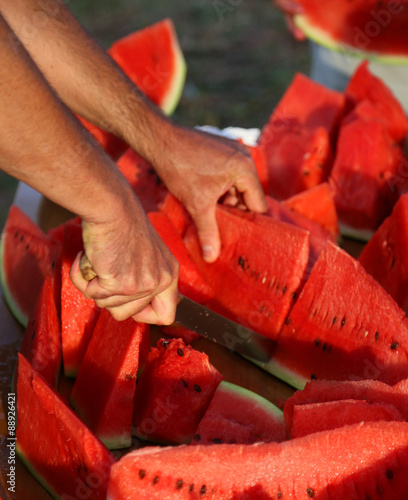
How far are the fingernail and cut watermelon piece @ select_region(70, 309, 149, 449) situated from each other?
422 millimetres

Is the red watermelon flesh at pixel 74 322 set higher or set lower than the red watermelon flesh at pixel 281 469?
lower

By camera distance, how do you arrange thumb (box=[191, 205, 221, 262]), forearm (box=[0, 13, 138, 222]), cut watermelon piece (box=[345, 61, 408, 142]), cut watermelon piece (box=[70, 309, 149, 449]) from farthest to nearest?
cut watermelon piece (box=[345, 61, 408, 142]) → thumb (box=[191, 205, 221, 262]) → cut watermelon piece (box=[70, 309, 149, 449]) → forearm (box=[0, 13, 138, 222])

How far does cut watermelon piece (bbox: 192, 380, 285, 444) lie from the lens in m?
1.66

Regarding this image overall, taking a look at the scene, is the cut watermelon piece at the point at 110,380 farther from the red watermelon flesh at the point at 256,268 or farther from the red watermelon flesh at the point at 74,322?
the red watermelon flesh at the point at 256,268

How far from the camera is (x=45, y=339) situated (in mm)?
1894

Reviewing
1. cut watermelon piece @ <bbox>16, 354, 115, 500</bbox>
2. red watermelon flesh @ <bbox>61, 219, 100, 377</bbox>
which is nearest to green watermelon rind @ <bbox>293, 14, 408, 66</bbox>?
red watermelon flesh @ <bbox>61, 219, 100, 377</bbox>

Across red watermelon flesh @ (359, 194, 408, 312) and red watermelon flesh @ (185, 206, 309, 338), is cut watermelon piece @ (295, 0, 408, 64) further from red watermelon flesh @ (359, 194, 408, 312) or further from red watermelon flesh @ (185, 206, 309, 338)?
red watermelon flesh @ (185, 206, 309, 338)

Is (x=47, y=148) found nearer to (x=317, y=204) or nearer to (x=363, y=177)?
(x=317, y=204)

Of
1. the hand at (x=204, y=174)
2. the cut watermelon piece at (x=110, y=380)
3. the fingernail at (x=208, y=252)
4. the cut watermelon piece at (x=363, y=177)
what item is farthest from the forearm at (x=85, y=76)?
the cut watermelon piece at (x=363, y=177)

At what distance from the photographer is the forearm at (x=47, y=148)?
125cm

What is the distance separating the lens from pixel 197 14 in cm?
635

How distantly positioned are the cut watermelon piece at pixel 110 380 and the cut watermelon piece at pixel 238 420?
0.25 metres

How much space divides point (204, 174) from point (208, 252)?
298 mm

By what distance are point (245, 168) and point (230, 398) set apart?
88cm
